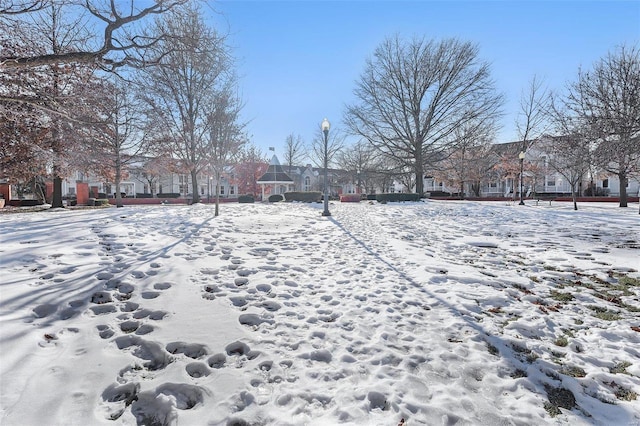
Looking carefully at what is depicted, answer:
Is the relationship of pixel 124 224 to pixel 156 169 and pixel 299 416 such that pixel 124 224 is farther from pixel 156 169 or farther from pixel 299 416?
pixel 156 169

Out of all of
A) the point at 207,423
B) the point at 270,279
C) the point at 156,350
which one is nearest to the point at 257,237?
the point at 270,279

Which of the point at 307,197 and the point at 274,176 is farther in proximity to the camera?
the point at 274,176

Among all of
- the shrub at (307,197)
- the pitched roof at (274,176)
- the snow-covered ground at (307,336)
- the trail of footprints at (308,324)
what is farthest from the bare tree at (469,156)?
the trail of footprints at (308,324)

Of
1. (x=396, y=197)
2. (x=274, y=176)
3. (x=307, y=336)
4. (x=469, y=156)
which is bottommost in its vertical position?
(x=307, y=336)

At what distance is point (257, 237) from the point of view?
770cm

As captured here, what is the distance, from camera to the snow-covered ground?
212 cm

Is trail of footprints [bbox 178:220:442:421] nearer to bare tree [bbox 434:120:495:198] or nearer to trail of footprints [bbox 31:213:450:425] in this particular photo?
trail of footprints [bbox 31:213:450:425]

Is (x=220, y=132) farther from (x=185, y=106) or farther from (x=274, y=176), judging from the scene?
(x=274, y=176)

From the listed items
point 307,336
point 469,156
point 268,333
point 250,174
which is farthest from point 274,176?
point 307,336

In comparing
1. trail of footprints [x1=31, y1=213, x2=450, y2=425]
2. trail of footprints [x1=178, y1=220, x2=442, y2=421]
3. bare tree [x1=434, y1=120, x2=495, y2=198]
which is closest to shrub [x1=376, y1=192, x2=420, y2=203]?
bare tree [x1=434, y1=120, x2=495, y2=198]

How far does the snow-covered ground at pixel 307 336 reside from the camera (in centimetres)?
212

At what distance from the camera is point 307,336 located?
3104mm

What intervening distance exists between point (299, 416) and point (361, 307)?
1888mm

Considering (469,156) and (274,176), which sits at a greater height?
(469,156)
